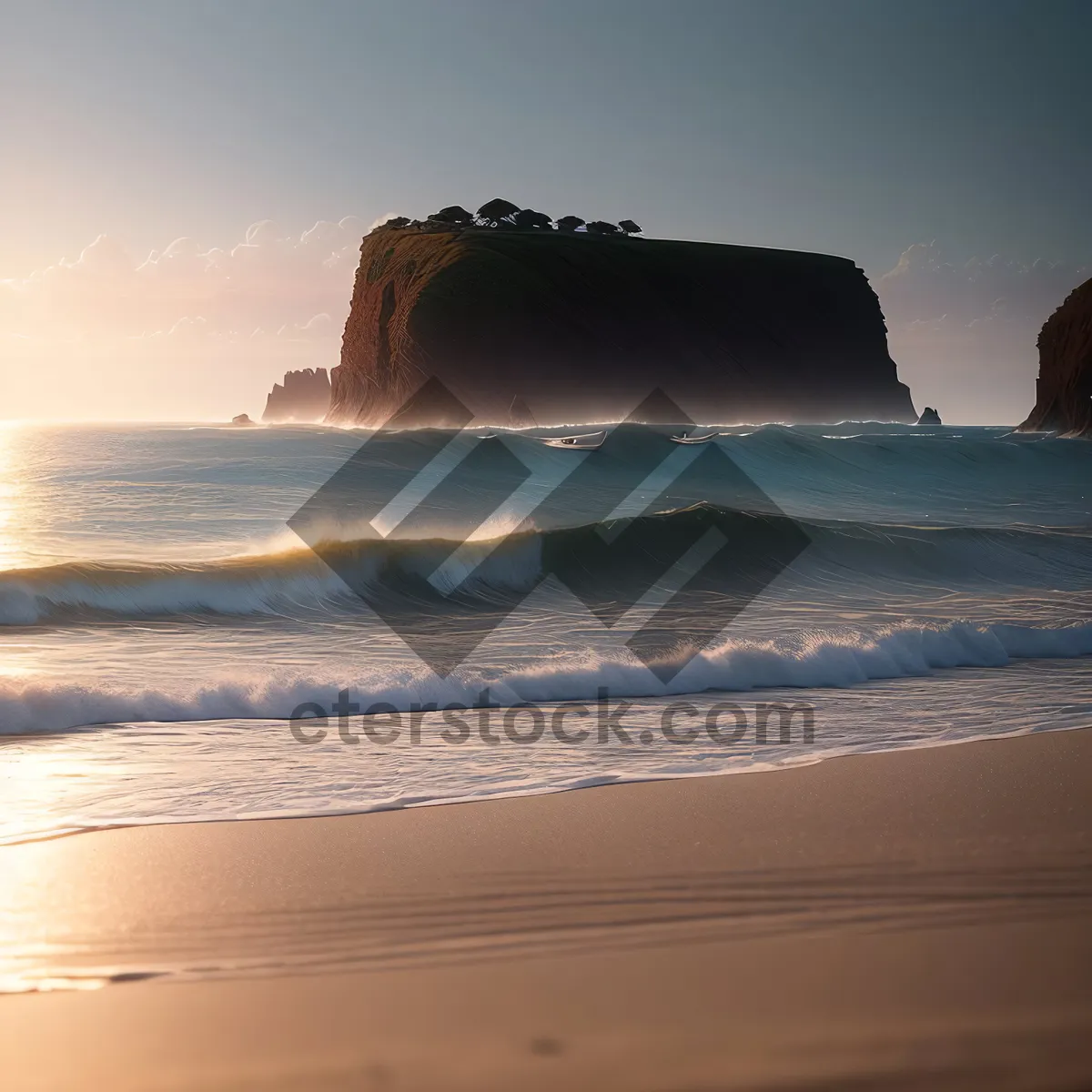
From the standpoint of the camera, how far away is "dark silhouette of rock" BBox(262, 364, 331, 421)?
118562mm

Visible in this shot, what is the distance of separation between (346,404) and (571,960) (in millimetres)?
73550

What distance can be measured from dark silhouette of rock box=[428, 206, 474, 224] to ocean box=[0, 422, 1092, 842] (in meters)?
66.7

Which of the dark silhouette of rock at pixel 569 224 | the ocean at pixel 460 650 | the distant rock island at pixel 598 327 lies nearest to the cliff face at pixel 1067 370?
the distant rock island at pixel 598 327

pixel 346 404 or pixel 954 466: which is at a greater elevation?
pixel 346 404

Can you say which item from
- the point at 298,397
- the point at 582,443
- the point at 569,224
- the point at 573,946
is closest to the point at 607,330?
the point at 569,224

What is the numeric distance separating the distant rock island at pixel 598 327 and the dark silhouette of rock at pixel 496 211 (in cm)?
11

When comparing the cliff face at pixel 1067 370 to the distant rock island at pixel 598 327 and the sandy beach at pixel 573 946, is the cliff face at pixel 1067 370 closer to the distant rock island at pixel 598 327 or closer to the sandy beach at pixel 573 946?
the distant rock island at pixel 598 327

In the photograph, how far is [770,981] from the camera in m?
2.56

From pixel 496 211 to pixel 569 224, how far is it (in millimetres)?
8006

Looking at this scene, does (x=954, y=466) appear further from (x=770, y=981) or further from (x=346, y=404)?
(x=346, y=404)

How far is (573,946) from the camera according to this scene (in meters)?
2.80

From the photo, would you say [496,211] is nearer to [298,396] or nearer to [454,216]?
[454,216]

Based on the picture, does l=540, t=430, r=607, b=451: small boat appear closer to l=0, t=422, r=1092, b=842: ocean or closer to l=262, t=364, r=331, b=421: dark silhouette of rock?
l=0, t=422, r=1092, b=842: ocean

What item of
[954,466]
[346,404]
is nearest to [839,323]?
[346,404]
